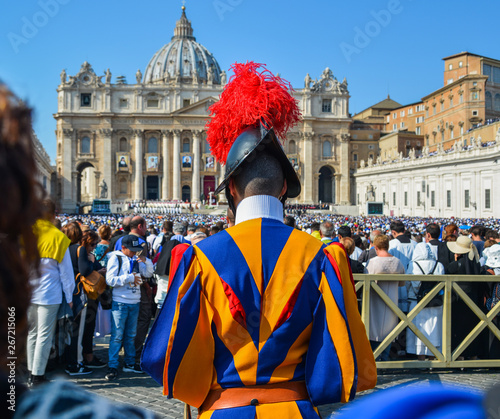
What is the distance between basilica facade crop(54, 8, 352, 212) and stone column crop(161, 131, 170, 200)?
0.13 m

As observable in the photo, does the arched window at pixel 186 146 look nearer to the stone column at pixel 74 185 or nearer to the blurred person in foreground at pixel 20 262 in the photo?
the stone column at pixel 74 185

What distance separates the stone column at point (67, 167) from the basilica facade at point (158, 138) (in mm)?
117

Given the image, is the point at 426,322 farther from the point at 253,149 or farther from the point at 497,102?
the point at 497,102

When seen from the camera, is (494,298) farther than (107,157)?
No

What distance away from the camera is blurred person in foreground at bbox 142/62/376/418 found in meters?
2.12

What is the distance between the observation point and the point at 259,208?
8.00 ft

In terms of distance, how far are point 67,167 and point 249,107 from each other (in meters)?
66.0

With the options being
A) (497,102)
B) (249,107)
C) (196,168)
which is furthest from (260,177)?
(196,168)

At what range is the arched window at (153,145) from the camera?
67.1 metres

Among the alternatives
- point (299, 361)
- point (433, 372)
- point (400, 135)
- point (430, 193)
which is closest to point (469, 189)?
point (430, 193)

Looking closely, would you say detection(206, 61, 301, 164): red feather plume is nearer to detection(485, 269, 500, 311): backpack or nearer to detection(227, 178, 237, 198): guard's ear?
detection(227, 178, 237, 198): guard's ear

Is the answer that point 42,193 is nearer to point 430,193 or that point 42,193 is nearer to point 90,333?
point 90,333

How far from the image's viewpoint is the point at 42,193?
1.01 m

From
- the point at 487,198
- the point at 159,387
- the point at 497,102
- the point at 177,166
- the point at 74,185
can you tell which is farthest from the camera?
the point at 177,166
